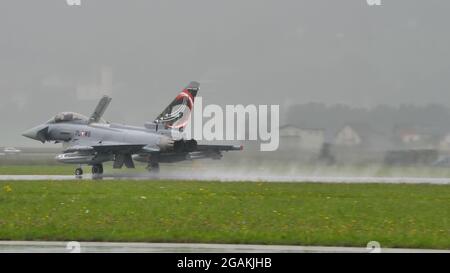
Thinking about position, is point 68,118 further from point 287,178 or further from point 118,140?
point 287,178

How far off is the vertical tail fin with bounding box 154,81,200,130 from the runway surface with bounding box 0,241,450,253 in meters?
28.9

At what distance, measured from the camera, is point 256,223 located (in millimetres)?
15547

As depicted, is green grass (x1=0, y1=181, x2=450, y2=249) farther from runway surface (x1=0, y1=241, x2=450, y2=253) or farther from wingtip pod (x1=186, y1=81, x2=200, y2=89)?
wingtip pod (x1=186, y1=81, x2=200, y2=89)

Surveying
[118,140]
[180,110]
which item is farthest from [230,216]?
[180,110]

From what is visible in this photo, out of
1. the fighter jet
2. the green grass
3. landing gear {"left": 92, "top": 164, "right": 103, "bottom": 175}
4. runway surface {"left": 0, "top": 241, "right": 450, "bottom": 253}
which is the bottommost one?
runway surface {"left": 0, "top": 241, "right": 450, "bottom": 253}

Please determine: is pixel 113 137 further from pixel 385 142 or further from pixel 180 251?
pixel 180 251

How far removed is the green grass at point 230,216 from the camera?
13.7 meters

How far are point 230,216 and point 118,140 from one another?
24.5 metres

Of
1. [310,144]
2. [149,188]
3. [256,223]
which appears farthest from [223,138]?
[256,223]

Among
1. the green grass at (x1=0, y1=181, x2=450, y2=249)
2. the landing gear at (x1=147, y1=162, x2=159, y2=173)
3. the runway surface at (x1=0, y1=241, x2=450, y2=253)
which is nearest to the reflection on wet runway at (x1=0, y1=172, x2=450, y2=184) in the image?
the landing gear at (x1=147, y1=162, x2=159, y2=173)

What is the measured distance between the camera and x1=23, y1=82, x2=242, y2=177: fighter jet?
39.1 meters

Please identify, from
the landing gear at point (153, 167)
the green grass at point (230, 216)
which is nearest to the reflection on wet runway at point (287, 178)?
the landing gear at point (153, 167)

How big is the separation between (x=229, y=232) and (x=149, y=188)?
40.0 feet

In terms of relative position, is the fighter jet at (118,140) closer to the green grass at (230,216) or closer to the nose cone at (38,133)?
the nose cone at (38,133)
